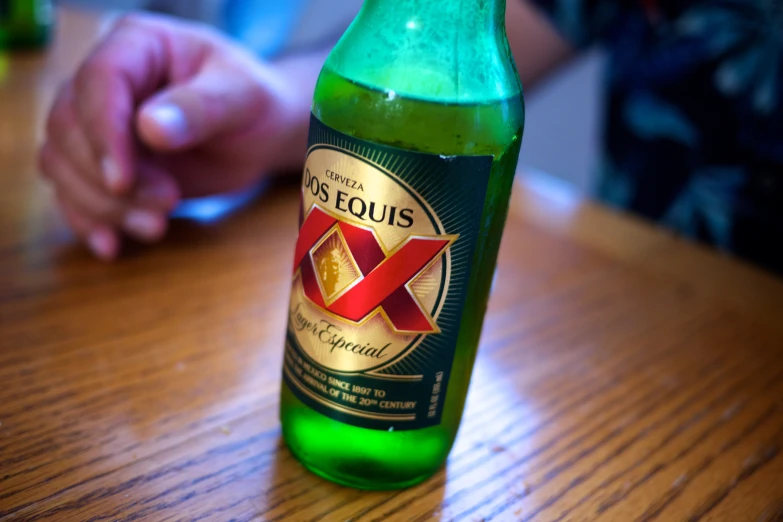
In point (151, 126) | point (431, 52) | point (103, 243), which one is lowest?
point (103, 243)

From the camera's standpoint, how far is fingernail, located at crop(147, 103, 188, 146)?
59cm

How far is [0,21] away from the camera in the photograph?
104 centimetres

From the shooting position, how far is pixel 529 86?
107 cm

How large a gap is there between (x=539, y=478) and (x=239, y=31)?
3.54 feet

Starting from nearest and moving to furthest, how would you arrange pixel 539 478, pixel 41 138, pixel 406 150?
1. pixel 406 150
2. pixel 539 478
3. pixel 41 138

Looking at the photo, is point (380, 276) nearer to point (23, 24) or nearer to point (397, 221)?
point (397, 221)

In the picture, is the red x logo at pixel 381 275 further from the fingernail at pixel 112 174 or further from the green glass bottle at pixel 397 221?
the fingernail at pixel 112 174

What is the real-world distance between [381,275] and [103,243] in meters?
0.38

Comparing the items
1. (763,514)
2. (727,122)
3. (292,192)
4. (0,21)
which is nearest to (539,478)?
(763,514)

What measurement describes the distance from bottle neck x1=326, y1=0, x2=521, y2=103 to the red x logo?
8 centimetres

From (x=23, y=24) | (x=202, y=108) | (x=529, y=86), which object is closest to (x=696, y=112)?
(x=529, y=86)

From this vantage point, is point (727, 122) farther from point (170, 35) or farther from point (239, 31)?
point (239, 31)

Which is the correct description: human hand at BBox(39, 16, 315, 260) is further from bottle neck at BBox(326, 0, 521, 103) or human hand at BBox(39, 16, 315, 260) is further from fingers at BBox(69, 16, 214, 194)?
bottle neck at BBox(326, 0, 521, 103)

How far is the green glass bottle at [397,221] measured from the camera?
0.37m
